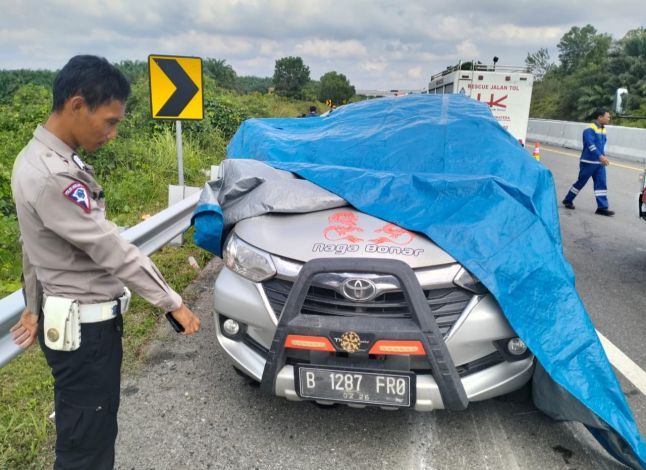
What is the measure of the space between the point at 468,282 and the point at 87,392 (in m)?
1.70

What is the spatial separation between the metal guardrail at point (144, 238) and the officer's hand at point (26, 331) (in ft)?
1.46

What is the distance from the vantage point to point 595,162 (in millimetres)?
9086

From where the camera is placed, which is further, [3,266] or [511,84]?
[511,84]

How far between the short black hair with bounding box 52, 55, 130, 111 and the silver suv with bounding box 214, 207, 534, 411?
1.18m

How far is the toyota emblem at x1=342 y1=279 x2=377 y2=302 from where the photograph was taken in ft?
8.33

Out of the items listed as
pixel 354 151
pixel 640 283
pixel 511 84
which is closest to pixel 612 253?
pixel 640 283

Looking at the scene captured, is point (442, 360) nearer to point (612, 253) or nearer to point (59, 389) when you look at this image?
point (59, 389)

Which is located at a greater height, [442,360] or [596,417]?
[442,360]

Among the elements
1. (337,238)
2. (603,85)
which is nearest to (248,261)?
(337,238)

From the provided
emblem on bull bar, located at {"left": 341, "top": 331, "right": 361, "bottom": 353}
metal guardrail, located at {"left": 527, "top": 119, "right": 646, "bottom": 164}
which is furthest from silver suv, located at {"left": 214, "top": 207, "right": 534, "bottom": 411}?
metal guardrail, located at {"left": 527, "top": 119, "right": 646, "bottom": 164}

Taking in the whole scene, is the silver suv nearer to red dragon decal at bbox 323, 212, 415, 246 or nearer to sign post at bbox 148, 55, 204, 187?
red dragon decal at bbox 323, 212, 415, 246

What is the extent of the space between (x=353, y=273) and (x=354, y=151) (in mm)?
1474

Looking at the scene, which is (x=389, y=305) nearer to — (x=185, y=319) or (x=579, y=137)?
(x=185, y=319)

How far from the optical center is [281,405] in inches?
124
